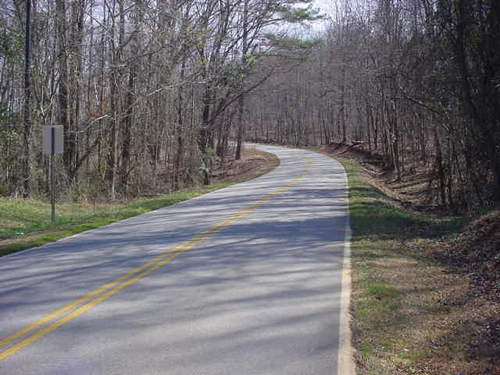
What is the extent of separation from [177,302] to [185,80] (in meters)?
23.5

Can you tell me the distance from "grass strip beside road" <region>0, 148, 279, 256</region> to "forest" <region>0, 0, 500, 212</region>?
2.55 m

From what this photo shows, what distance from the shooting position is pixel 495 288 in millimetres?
8188

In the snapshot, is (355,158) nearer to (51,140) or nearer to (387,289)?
(51,140)

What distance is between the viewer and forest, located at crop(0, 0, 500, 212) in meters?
16.1

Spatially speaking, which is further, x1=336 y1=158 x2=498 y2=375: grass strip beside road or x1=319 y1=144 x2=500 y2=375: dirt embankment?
x1=319 y1=144 x2=500 y2=375: dirt embankment

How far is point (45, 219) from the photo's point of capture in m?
20.5

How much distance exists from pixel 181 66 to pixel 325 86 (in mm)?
42257

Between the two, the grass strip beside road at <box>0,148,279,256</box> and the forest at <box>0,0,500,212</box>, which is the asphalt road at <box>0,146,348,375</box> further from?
the forest at <box>0,0,500,212</box>

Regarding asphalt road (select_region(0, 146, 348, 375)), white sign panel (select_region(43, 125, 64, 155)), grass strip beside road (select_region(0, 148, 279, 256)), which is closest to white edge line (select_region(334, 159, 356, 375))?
asphalt road (select_region(0, 146, 348, 375))

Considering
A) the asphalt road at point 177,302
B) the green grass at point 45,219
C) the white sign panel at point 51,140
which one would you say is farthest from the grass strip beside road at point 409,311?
the white sign panel at point 51,140

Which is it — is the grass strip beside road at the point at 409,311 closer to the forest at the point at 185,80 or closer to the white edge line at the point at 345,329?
the white edge line at the point at 345,329

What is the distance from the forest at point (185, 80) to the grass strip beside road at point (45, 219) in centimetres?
255

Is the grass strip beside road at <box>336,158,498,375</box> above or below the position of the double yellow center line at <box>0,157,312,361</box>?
below

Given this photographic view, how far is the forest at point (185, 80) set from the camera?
52.8 feet
